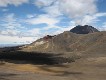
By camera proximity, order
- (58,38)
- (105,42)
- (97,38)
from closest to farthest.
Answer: (105,42) < (97,38) < (58,38)

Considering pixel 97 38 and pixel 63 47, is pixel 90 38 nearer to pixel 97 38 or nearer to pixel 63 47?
pixel 97 38

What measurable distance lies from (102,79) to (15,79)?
13.6 metres

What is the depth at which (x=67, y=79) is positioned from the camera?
3672 centimetres

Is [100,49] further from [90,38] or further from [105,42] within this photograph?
[90,38]

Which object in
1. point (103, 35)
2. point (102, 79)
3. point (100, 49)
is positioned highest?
point (103, 35)

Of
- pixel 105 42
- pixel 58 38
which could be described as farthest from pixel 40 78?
pixel 58 38

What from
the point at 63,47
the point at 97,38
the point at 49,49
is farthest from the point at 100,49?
the point at 49,49

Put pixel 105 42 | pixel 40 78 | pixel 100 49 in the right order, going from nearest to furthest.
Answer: pixel 40 78
pixel 100 49
pixel 105 42

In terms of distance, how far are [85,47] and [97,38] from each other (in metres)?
8.39

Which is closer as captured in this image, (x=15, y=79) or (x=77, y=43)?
(x=15, y=79)

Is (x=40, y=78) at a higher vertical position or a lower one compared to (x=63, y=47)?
lower

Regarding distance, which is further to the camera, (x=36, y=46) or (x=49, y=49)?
(x=36, y=46)

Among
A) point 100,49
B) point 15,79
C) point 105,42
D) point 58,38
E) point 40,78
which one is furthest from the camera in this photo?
point 58,38

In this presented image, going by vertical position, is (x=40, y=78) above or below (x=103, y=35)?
below
